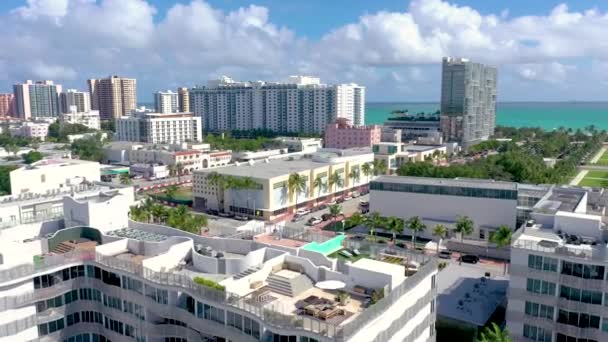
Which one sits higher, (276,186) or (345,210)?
(276,186)

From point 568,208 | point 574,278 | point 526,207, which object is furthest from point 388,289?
point 526,207

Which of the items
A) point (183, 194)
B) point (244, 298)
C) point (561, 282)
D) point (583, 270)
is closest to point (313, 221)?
point (183, 194)

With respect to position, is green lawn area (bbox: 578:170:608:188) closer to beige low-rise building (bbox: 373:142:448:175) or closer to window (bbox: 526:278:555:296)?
beige low-rise building (bbox: 373:142:448:175)

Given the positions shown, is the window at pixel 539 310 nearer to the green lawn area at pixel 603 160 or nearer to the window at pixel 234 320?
the window at pixel 234 320

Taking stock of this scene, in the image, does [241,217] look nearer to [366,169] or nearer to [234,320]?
[366,169]

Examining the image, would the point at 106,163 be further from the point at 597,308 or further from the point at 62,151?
the point at 597,308

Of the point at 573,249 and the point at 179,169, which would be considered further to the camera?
the point at 179,169
